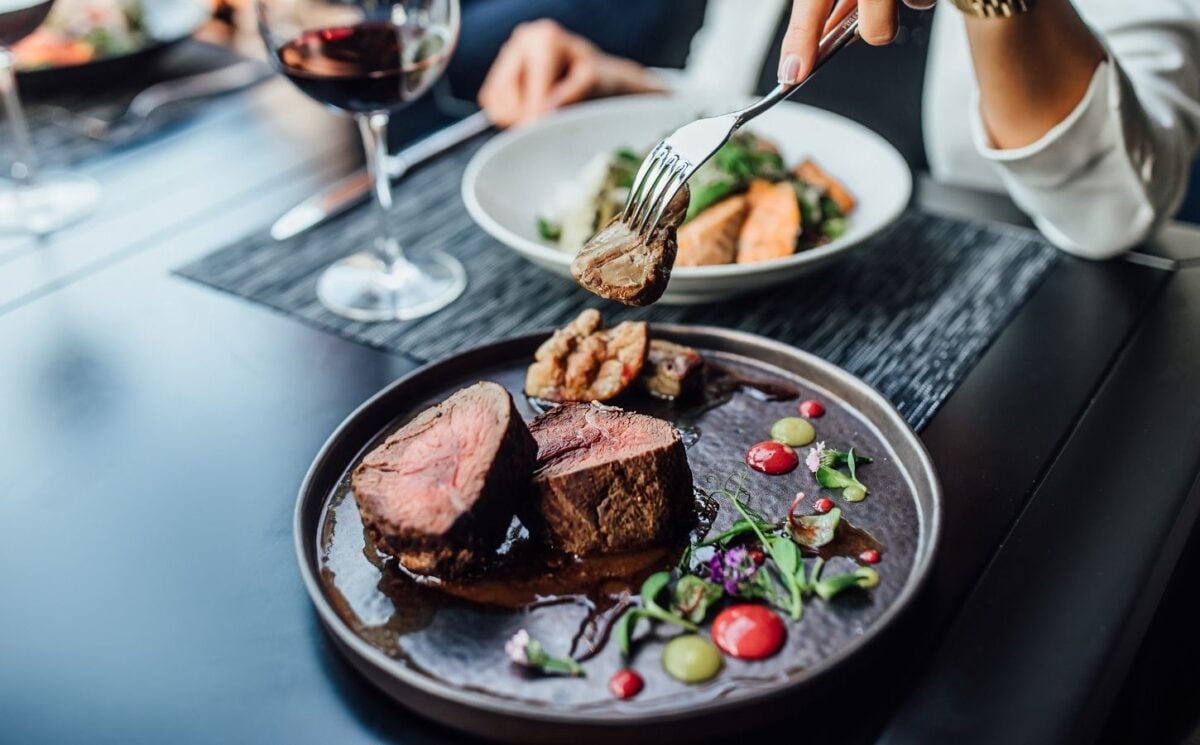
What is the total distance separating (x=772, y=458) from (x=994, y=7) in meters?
0.81

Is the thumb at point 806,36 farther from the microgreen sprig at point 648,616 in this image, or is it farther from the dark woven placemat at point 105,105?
the dark woven placemat at point 105,105

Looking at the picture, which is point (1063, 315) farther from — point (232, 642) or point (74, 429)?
point (74, 429)

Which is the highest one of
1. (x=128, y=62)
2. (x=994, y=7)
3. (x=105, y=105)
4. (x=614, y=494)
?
(x=994, y=7)

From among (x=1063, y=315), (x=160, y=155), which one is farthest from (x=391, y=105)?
(x=1063, y=315)

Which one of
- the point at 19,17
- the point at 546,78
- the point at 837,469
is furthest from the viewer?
the point at 546,78

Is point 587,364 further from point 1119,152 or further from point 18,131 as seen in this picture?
point 18,131

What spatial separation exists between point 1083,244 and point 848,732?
114 cm

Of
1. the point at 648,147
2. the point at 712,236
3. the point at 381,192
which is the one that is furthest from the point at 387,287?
the point at 648,147

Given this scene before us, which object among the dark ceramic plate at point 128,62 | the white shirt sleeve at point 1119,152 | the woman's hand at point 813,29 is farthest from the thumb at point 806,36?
the dark ceramic plate at point 128,62

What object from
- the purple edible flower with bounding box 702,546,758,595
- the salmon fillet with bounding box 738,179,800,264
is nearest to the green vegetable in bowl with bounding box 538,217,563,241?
the salmon fillet with bounding box 738,179,800,264

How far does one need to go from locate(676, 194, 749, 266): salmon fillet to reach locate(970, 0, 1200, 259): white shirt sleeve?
42cm

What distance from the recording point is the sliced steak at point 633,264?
1.20 m

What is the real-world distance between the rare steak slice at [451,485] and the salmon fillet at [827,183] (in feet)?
3.23

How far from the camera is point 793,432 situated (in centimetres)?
123
